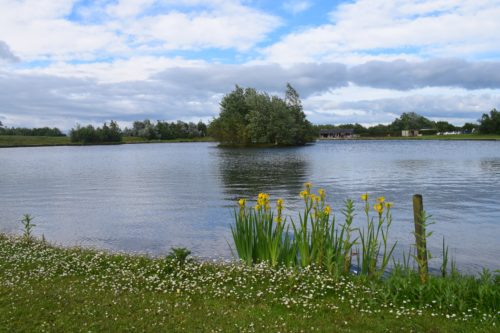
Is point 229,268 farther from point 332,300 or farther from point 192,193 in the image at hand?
point 192,193

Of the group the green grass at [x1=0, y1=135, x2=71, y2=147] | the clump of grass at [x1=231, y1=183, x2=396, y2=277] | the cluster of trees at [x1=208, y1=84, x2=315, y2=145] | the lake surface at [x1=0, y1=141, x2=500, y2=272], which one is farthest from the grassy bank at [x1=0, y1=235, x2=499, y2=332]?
the green grass at [x1=0, y1=135, x2=71, y2=147]

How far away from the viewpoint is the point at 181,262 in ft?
35.4

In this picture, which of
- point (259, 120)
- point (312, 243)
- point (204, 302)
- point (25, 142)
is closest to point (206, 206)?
point (312, 243)

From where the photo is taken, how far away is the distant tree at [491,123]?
17312 centimetres

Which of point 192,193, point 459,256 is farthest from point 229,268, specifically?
point 192,193

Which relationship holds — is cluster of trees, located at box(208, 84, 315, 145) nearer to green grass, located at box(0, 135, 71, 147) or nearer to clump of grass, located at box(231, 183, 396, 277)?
green grass, located at box(0, 135, 71, 147)

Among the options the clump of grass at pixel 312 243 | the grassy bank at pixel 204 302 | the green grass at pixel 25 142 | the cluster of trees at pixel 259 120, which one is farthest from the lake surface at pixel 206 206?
the green grass at pixel 25 142

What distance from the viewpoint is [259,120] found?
114 metres

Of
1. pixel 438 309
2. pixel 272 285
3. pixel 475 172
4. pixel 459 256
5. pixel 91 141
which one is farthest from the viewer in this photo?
pixel 91 141

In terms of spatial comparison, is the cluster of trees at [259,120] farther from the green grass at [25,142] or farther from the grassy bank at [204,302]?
the grassy bank at [204,302]

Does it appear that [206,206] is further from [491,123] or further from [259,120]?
[491,123]

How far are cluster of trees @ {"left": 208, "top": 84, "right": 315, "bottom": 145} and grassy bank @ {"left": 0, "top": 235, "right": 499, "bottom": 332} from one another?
339ft

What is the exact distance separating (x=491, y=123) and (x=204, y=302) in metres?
197

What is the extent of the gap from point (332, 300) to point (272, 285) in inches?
55.5
